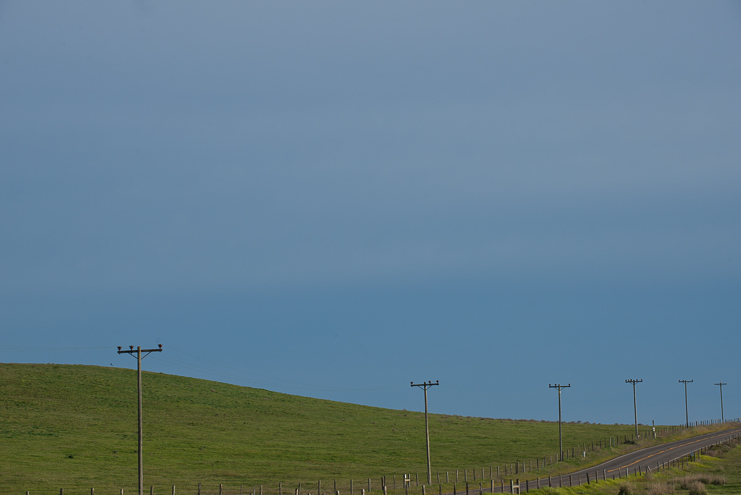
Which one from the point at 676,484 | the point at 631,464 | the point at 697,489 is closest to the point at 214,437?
the point at 631,464

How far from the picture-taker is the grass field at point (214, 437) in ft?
194

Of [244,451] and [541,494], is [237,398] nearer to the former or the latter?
[244,451]

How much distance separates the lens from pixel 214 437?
84.7 meters

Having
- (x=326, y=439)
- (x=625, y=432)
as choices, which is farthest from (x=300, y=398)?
(x=625, y=432)

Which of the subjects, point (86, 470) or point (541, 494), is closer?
point (541, 494)

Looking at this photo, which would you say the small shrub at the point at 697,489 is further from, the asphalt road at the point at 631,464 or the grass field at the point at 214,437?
the grass field at the point at 214,437

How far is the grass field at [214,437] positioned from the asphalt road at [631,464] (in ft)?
11.0

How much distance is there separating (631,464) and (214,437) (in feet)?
149

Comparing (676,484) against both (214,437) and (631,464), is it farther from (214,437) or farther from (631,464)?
(214,437)

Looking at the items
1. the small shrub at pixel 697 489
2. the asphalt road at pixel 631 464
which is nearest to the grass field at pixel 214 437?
the asphalt road at pixel 631 464

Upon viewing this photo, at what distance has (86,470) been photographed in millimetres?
58812

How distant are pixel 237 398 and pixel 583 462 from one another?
6144cm

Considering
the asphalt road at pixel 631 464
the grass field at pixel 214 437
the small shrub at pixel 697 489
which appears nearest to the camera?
the small shrub at pixel 697 489

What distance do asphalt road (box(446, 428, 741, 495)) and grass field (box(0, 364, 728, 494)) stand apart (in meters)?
3.34
